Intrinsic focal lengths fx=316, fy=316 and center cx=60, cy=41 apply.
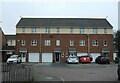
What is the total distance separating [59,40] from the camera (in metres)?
67.6

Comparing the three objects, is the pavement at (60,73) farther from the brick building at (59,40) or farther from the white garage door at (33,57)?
the white garage door at (33,57)

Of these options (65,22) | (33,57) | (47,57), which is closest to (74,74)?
(47,57)

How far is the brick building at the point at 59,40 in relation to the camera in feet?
219

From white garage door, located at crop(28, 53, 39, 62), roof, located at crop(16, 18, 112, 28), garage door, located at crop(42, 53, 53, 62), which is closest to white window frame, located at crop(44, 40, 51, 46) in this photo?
garage door, located at crop(42, 53, 53, 62)

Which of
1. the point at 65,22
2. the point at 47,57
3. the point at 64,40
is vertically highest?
the point at 65,22

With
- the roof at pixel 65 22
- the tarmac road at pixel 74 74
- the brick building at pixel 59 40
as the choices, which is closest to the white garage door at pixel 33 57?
the brick building at pixel 59 40

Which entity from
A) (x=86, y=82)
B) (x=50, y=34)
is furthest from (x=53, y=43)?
(x=86, y=82)

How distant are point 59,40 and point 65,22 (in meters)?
5.20

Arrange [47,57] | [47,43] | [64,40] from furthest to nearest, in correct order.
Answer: [64,40] < [47,43] < [47,57]

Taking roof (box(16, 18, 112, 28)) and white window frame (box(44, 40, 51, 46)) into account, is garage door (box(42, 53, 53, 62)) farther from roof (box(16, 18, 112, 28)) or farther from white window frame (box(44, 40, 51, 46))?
roof (box(16, 18, 112, 28))

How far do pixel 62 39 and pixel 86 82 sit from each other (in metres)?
48.2

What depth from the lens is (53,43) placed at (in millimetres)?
67438

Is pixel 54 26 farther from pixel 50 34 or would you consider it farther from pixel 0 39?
pixel 0 39

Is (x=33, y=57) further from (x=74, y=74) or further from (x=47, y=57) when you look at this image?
(x=74, y=74)
